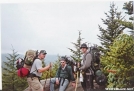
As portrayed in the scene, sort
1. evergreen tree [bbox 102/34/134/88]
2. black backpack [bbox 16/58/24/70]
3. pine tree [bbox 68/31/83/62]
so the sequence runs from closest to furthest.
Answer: evergreen tree [bbox 102/34/134/88]
pine tree [bbox 68/31/83/62]
black backpack [bbox 16/58/24/70]

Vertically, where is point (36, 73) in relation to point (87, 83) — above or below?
above

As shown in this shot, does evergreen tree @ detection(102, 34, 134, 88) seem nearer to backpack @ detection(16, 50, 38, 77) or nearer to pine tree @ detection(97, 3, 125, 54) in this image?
pine tree @ detection(97, 3, 125, 54)

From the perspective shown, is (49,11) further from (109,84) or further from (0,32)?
(109,84)

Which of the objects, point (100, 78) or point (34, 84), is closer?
point (100, 78)

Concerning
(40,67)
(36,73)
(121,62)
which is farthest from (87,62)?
(36,73)

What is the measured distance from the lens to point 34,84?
6.73 meters

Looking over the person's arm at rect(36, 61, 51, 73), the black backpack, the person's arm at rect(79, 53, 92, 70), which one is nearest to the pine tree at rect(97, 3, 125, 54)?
the person's arm at rect(79, 53, 92, 70)

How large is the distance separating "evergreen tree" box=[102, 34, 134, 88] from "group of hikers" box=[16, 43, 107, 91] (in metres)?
0.33

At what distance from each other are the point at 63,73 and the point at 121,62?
1.12m

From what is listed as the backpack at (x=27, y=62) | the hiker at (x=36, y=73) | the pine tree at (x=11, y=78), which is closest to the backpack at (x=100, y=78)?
the hiker at (x=36, y=73)

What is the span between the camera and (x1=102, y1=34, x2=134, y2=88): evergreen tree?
6.33 meters

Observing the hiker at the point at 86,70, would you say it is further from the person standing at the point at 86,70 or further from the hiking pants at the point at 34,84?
the hiking pants at the point at 34,84

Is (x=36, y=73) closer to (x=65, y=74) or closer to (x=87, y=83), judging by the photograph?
(x=65, y=74)

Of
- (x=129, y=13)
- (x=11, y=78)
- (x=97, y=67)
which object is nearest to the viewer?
(x=129, y=13)
